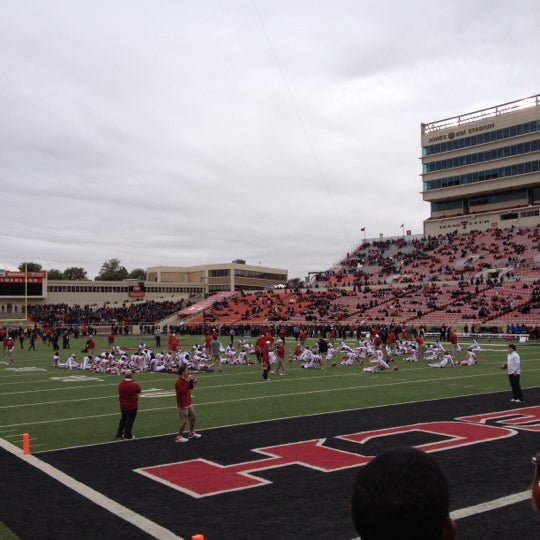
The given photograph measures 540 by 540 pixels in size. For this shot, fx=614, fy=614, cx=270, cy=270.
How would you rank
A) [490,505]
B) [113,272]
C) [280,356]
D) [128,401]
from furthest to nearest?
1. [113,272]
2. [280,356]
3. [128,401]
4. [490,505]

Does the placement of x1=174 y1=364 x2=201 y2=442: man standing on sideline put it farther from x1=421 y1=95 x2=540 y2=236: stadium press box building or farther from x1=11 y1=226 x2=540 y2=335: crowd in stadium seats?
x1=421 y1=95 x2=540 y2=236: stadium press box building

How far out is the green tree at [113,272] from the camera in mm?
152200

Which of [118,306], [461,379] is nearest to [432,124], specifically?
[118,306]

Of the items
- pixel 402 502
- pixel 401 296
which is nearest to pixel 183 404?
pixel 402 502

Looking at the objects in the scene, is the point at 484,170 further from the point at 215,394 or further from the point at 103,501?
the point at 103,501

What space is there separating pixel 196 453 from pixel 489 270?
49.8 metres

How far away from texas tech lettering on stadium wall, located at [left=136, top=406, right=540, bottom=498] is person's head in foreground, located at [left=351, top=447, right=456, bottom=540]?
6.70 meters

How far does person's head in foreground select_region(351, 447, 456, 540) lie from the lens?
198cm

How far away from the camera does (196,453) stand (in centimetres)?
1072

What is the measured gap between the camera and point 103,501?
7.98 m

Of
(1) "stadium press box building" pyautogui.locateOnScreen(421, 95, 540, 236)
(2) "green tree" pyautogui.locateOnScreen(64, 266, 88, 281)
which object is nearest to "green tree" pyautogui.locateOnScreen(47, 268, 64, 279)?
(2) "green tree" pyautogui.locateOnScreen(64, 266, 88, 281)

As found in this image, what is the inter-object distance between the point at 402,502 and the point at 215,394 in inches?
670

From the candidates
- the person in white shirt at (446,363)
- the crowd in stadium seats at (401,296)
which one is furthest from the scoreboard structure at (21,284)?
the person in white shirt at (446,363)

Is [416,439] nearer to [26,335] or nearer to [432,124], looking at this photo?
[26,335]
